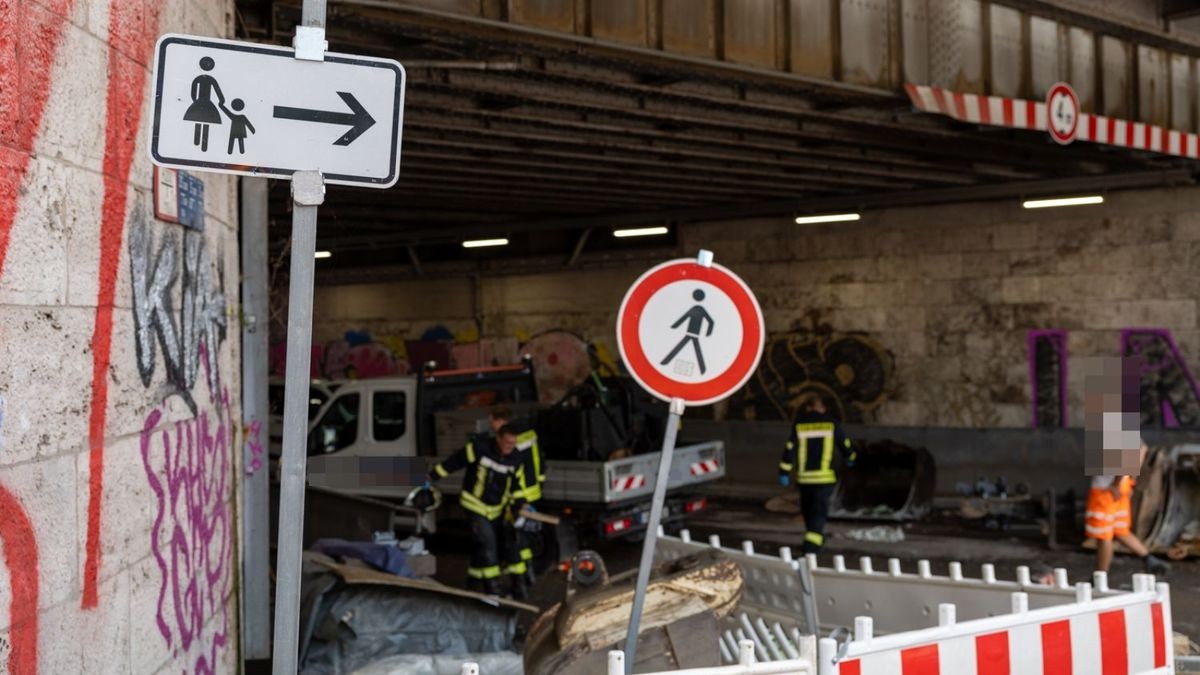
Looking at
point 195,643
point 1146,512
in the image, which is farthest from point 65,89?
point 1146,512

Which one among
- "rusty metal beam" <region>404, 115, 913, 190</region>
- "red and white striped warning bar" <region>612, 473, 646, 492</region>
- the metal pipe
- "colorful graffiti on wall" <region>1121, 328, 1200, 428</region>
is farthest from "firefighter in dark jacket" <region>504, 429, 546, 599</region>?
"colorful graffiti on wall" <region>1121, 328, 1200, 428</region>

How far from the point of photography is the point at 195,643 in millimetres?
5168

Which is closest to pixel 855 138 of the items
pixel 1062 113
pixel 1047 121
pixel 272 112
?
pixel 1047 121

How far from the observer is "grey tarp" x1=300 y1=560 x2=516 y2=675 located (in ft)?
23.6

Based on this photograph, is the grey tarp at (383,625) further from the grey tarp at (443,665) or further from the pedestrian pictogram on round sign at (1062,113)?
the pedestrian pictogram on round sign at (1062,113)

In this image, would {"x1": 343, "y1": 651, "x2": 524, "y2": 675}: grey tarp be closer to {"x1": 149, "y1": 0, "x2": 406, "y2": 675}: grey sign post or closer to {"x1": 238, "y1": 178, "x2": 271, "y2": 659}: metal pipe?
{"x1": 238, "y1": 178, "x2": 271, "y2": 659}: metal pipe

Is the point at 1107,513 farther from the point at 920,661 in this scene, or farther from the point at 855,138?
the point at 920,661

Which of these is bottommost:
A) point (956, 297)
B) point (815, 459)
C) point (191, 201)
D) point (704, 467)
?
point (704, 467)

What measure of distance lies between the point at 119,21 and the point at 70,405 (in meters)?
1.43

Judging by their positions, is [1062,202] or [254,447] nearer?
[254,447]

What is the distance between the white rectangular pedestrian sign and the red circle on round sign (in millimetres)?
1980

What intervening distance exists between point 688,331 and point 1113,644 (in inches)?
85.3

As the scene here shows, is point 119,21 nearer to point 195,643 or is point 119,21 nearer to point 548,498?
point 195,643

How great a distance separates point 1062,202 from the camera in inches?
666
